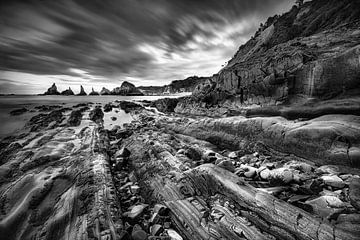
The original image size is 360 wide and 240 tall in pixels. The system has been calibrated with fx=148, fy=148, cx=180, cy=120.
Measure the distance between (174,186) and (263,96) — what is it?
40.7 feet

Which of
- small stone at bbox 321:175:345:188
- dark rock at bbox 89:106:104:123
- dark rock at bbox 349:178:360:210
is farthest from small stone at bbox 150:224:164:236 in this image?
dark rock at bbox 89:106:104:123

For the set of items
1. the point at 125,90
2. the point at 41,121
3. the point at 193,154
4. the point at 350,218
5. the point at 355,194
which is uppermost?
the point at 125,90

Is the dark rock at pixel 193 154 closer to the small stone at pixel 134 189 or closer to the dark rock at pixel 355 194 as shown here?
the small stone at pixel 134 189

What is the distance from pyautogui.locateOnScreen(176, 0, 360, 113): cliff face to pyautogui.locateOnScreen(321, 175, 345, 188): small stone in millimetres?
5388

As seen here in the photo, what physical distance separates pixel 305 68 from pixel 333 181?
8188 millimetres

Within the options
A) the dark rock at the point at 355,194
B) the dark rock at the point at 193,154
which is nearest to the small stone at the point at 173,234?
the dark rock at the point at 355,194

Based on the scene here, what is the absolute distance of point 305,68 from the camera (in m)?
9.64

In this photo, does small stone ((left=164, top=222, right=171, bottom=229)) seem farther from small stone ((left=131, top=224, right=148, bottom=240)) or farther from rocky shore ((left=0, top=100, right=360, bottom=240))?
small stone ((left=131, top=224, right=148, bottom=240))

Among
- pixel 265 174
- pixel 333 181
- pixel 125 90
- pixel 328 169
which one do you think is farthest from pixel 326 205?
pixel 125 90

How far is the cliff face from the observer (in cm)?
767

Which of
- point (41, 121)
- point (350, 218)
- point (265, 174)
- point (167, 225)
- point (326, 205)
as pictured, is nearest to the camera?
point (350, 218)

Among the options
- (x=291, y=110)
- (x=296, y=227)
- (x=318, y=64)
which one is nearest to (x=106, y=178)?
(x=296, y=227)

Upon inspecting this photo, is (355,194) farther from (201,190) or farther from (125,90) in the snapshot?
(125,90)

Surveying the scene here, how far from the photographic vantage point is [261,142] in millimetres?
Result: 8219
